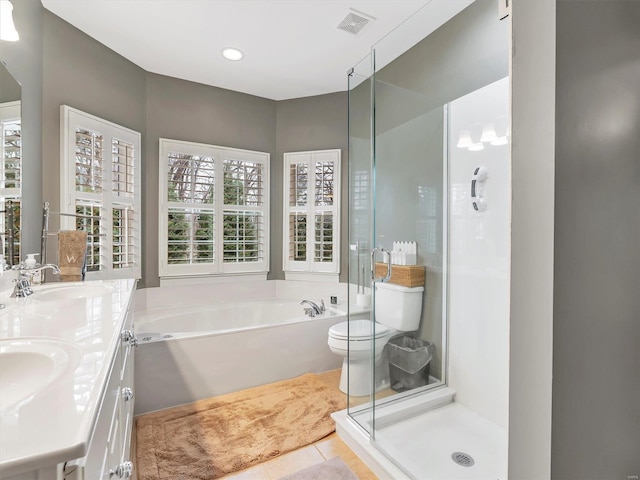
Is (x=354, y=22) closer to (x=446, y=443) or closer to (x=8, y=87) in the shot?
(x=8, y=87)

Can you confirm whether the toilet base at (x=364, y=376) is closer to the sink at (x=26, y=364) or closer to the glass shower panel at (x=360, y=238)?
the glass shower panel at (x=360, y=238)

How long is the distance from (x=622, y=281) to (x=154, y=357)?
2.41m

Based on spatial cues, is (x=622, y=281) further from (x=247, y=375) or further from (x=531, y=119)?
(x=247, y=375)

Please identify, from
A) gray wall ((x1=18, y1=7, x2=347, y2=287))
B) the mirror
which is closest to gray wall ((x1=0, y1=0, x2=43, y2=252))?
gray wall ((x1=18, y1=7, x2=347, y2=287))

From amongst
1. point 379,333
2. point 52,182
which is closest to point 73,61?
point 52,182

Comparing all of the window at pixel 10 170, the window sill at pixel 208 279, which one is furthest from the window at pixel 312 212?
the window at pixel 10 170

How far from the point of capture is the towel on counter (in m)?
2.09

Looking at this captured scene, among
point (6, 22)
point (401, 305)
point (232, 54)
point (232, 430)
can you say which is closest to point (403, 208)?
point (401, 305)

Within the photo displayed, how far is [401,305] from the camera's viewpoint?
7.62 feet

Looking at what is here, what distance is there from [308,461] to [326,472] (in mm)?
133

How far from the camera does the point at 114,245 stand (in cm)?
277

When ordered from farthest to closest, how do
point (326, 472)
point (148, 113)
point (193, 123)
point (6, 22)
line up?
point (193, 123) → point (148, 113) → point (326, 472) → point (6, 22)

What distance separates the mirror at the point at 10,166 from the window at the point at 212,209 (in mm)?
1342

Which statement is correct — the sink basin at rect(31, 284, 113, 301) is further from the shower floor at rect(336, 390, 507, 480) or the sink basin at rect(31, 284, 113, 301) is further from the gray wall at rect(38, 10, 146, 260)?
the shower floor at rect(336, 390, 507, 480)
